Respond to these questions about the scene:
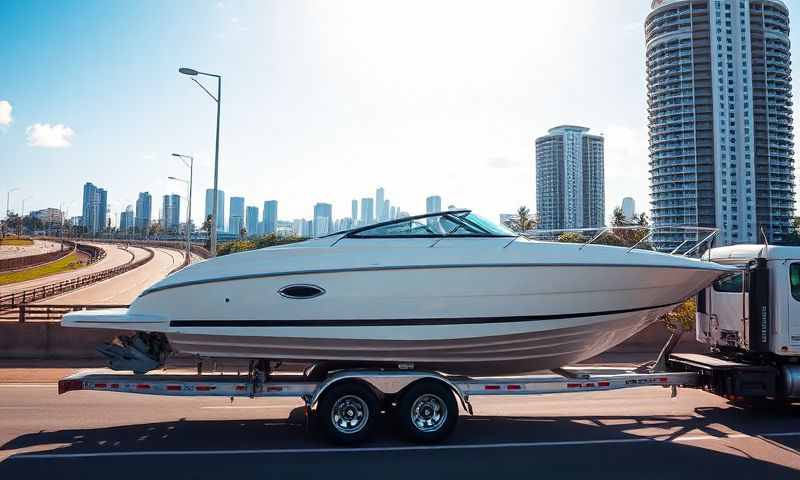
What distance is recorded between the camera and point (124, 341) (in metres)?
7.10

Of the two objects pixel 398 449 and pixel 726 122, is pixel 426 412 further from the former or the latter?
pixel 726 122

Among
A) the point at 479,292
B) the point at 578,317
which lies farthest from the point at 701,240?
the point at 479,292

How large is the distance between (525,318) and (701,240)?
10.2ft

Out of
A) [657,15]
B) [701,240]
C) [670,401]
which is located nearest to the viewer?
[701,240]

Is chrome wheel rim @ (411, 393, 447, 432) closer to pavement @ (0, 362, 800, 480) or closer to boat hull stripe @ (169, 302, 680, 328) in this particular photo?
pavement @ (0, 362, 800, 480)

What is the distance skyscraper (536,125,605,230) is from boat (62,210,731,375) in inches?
4120

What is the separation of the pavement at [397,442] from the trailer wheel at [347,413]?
0.51 feet

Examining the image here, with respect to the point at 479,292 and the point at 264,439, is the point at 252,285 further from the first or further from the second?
the point at 479,292

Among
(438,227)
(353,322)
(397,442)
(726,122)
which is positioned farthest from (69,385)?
(726,122)

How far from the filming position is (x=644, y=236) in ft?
24.1

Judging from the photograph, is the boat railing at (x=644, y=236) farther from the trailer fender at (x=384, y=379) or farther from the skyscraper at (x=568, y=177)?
the skyscraper at (x=568, y=177)

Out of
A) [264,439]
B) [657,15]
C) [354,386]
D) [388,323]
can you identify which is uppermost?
[657,15]

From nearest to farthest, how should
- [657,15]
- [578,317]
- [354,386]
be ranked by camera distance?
[354,386], [578,317], [657,15]

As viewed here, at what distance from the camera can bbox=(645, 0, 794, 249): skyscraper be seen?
75.9 m
